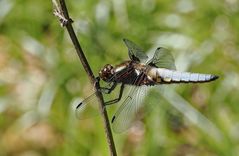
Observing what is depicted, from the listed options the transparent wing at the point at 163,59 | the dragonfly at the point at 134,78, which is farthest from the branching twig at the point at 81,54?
the transparent wing at the point at 163,59

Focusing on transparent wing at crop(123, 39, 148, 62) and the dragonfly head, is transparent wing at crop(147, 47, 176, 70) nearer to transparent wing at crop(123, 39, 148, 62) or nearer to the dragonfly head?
transparent wing at crop(123, 39, 148, 62)

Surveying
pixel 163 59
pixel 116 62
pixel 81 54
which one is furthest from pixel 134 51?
pixel 116 62

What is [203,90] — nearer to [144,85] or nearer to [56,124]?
[56,124]

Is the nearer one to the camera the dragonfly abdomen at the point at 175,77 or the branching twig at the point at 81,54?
the branching twig at the point at 81,54

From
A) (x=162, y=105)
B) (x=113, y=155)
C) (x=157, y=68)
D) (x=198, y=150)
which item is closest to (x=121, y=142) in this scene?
(x=162, y=105)

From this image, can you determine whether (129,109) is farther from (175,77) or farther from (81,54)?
(81,54)

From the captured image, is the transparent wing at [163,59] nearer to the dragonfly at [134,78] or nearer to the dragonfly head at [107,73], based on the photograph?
the dragonfly at [134,78]

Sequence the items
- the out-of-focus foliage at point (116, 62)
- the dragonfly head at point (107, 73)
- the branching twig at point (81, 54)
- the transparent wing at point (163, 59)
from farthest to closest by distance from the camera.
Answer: the out-of-focus foliage at point (116, 62)
the transparent wing at point (163, 59)
the dragonfly head at point (107, 73)
the branching twig at point (81, 54)

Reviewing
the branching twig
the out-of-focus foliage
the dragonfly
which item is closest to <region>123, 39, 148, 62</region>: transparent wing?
the dragonfly
